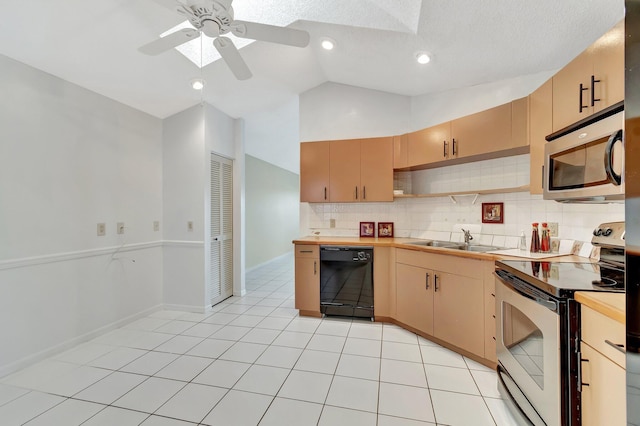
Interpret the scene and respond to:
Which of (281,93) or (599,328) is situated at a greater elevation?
(281,93)

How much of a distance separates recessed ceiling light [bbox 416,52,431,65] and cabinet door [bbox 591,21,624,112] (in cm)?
126

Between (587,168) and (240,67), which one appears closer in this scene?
(587,168)

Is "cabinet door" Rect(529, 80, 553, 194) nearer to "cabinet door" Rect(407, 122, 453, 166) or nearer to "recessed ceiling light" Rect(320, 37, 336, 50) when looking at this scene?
"cabinet door" Rect(407, 122, 453, 166)

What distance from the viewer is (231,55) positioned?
6.60 feet

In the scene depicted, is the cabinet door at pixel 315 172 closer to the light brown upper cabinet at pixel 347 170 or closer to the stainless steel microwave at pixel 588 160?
the light brown upper cabinet at pixel 347 170

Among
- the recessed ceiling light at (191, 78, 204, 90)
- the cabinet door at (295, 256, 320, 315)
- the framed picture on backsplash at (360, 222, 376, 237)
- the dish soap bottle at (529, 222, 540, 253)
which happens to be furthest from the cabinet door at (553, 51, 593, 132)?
the recessed ceiling light at (191, 78, 204, 90)

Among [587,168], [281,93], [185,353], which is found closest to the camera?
[587,168]

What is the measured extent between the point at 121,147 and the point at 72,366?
84.5 inches

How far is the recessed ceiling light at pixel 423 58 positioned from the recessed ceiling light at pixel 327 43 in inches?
31.9

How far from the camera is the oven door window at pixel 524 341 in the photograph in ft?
4.65

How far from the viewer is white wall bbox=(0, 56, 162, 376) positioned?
7.22 feet

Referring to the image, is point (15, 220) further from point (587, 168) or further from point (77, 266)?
point (587, 168)

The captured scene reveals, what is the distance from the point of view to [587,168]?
1.60 meters

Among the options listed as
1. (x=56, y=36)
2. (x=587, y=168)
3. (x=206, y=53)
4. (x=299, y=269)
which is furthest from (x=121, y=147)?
(x=587, y=168)
